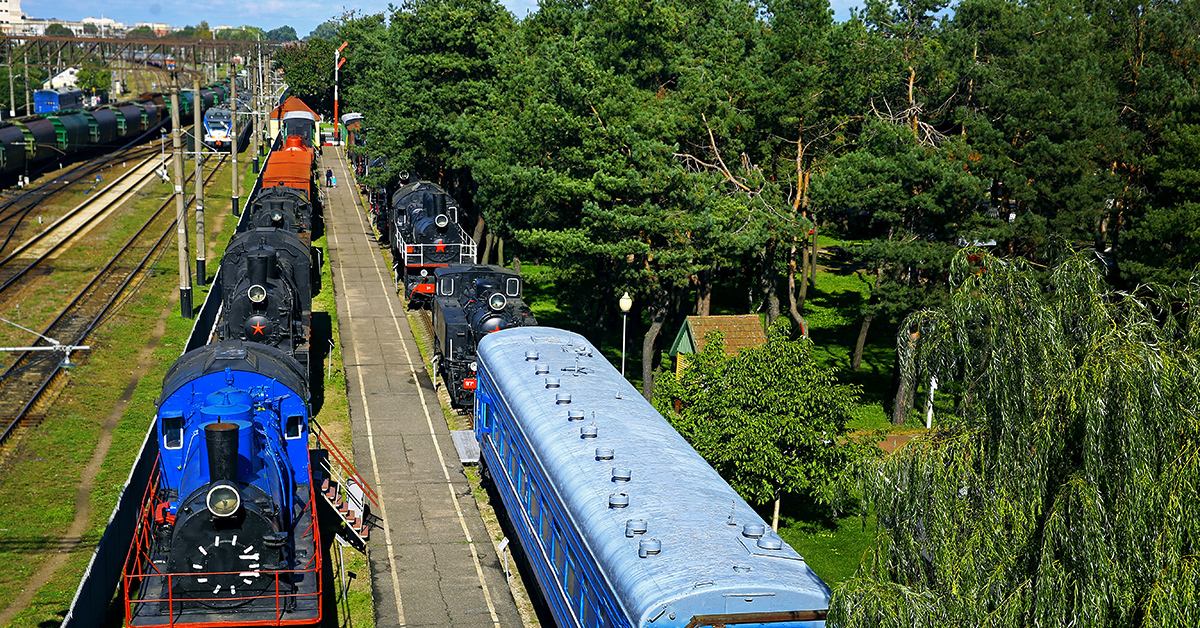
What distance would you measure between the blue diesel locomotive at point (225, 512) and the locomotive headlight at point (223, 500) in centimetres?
2

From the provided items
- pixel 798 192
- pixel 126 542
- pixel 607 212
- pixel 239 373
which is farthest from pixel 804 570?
pixel 798 192

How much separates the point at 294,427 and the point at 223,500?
524 centimetres

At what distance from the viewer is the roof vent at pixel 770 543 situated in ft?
49.4

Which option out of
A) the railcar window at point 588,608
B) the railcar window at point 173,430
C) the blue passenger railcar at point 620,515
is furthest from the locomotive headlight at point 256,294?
the railcar window at point 588,608

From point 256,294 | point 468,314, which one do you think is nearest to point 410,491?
point 256,294

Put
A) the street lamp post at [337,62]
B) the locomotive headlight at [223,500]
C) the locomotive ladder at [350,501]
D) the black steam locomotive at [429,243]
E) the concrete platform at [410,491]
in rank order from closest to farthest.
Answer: the locomotive headlight at [223,500]
the concrete platform at [410,491]
the locomotive ladder at [350,501]
the black steam locomotive at [429,243]
the street lamp post at [337,62]

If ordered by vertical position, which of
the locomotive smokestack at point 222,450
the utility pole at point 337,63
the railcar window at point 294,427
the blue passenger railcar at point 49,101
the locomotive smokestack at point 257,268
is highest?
the utility pole at point 337,63

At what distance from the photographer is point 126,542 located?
2200 centimetres

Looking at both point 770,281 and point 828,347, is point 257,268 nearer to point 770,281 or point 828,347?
point 770,281

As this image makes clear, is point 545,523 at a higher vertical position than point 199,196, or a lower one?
lower

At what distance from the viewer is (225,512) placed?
17.0m

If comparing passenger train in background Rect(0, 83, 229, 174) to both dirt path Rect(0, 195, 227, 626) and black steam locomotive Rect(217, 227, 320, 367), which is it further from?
black steam locomotive Rect(217, 227, 320, 367)

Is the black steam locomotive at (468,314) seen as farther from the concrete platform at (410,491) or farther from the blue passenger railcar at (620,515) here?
the blue passenger railcar at (620,515)

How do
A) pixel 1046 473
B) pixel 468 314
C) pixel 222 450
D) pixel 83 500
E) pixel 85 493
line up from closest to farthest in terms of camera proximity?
pixel 1046 473 → pixel 222 450 → pixel 83 500 → pixel 85 493 → pixel 468 314
